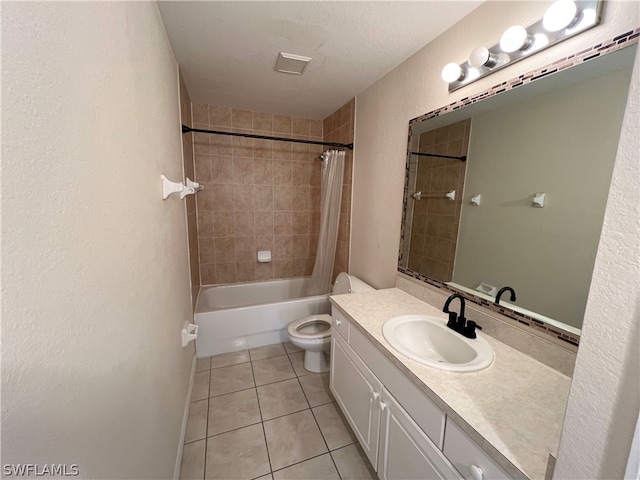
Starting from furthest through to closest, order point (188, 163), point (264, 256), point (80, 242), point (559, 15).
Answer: point (264, 256)
point (188, 163)
point (559, 15)
point (80, 242)

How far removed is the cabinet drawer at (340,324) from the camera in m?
1.48

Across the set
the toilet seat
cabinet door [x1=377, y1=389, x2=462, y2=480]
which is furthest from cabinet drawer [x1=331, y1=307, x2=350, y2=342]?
the toilet seat

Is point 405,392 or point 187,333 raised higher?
point 405,392

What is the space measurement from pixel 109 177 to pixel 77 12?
1.15 ft

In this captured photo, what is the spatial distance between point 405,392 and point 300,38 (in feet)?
6.21

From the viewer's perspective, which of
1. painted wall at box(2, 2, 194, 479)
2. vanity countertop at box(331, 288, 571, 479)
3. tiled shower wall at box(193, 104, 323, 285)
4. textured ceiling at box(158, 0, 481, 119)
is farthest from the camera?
tiled shower wall at box(193, 104, 323, 285)

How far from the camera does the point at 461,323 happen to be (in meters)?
1.20

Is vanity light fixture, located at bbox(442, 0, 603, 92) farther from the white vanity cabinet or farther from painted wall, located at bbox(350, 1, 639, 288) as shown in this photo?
the white vanity cabinet

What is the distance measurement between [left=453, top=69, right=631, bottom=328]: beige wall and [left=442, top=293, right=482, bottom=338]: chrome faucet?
0.20 meters

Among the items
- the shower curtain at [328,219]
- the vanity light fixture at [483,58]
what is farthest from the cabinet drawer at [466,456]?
the shower curtain at [328,219]

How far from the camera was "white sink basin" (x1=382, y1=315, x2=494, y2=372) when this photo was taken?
102 cm

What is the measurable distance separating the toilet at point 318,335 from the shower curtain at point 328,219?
1.44 ft

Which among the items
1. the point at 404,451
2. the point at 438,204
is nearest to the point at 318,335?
the point at 404,451

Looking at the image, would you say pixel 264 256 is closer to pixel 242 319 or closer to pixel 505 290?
pixel 242 319
